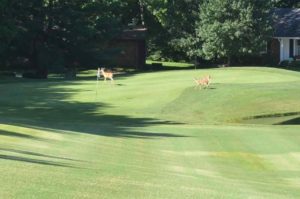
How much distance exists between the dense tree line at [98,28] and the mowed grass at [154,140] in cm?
1329

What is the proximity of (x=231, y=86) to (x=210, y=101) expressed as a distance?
3.27m

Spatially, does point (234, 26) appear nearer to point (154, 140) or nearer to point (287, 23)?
point (287, 23)

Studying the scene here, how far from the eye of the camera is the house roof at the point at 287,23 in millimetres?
65500

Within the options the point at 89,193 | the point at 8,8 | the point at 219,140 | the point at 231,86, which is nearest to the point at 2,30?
the point at 8,8

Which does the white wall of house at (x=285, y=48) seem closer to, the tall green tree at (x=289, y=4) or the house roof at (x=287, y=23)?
the house roof at (x=287, y=23)

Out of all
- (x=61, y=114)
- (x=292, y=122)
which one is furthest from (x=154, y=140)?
(x=61, y=114)

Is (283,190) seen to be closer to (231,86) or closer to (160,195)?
(160,195)

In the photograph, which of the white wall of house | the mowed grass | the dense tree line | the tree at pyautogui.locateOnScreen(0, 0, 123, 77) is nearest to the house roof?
the white wall of house

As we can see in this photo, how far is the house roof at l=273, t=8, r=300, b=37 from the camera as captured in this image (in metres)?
65.5

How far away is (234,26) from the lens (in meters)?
55.7

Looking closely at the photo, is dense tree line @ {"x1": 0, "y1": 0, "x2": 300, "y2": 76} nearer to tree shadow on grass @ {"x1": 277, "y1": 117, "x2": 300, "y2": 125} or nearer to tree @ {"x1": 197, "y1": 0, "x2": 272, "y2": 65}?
tree @ {"x1": 197, "y1": 0, "x2": 272, "y2": 65}

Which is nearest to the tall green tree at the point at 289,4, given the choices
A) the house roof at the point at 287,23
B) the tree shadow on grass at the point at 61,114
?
the house roof at the point at 287,23

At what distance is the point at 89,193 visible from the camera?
352 inches

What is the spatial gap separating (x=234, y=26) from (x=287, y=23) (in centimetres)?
1344
